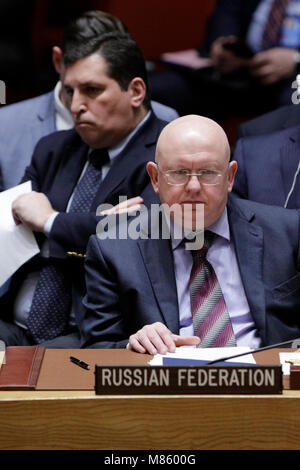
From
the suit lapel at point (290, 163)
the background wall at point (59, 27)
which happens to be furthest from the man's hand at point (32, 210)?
the background wall at point (59, 27)

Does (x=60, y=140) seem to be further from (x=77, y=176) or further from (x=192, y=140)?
(x=192, y=140)

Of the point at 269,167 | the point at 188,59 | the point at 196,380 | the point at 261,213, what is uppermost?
the point at 196,380

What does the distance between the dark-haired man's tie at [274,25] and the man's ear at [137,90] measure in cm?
110

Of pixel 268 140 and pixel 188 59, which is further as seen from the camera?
pixel 188 59

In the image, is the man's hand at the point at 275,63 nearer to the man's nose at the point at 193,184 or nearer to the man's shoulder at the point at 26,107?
the man's shoulder at the point at 26,107

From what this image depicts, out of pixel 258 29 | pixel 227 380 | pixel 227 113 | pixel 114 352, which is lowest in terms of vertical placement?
pixel 227 113

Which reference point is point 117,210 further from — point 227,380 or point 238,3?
point 238,3

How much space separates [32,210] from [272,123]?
784mm

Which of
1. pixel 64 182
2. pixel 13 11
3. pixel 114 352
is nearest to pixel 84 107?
pixel 64 182

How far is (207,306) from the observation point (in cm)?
183

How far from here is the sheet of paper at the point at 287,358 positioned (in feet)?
4.94

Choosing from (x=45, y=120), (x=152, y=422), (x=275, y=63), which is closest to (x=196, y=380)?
(x=152, y=422)

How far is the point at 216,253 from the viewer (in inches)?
74.3

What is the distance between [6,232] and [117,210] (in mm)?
296
